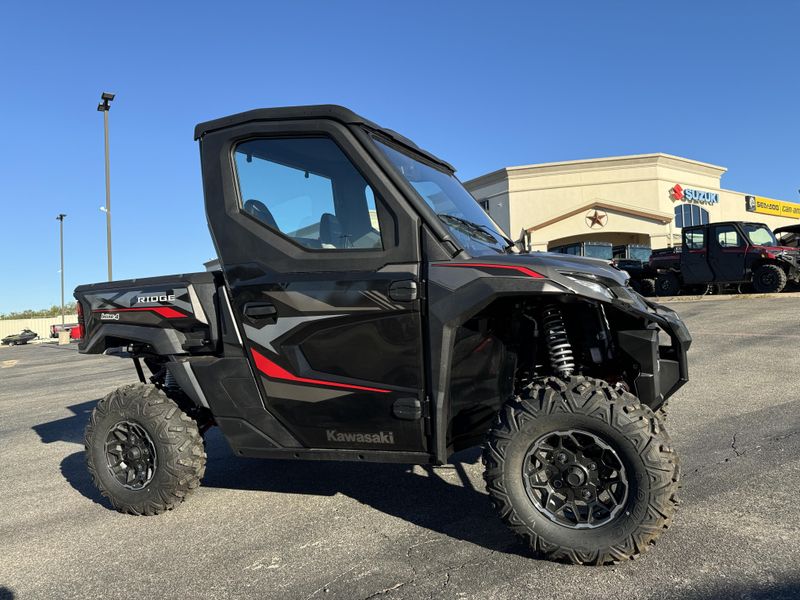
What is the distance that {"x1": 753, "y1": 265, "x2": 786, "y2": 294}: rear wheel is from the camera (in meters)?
15.7

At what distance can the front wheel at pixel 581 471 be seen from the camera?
2461 mm

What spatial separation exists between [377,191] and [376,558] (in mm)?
1872

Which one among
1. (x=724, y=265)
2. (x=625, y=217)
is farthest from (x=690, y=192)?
(x=724, y=265)

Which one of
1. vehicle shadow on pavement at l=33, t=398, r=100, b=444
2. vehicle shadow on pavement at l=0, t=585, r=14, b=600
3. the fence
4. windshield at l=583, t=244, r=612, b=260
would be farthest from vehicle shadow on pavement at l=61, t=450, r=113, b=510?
the fence

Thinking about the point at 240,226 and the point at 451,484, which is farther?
the point at 451,484

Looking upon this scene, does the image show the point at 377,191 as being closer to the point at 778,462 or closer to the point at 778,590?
the point at 778,590

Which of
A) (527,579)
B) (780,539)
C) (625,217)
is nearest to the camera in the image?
(527,579)

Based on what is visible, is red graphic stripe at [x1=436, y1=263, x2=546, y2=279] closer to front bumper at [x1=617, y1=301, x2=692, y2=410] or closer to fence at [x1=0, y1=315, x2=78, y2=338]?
front bumper at [x1=617, y1=301, x2=692, y2=410]

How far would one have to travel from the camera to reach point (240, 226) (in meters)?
3.18

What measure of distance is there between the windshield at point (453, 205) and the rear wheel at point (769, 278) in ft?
50.9

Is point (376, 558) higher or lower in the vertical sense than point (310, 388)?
lower

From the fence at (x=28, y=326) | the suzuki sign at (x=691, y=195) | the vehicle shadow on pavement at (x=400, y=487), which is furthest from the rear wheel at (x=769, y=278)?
the fence at (x=28, y=326)

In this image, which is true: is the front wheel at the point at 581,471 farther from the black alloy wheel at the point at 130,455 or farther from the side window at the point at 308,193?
the black alloy wheel at the point at 130,455

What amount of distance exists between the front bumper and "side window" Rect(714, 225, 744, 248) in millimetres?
15746
